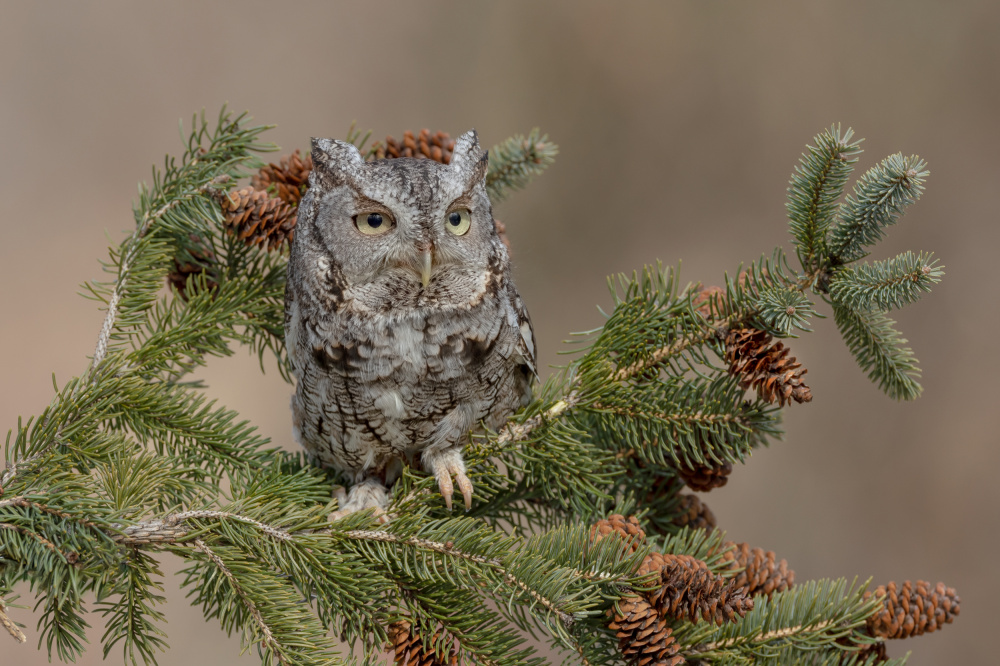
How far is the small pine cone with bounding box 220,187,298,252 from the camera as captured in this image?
0.86 metres

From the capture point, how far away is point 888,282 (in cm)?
66

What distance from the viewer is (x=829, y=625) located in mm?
693

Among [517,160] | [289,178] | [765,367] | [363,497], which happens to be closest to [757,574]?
[765,367]

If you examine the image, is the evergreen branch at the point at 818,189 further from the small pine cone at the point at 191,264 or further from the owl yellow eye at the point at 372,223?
the small pine cone at the point at 191,264

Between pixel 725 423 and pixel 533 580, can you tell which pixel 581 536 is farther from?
pixel 725 423

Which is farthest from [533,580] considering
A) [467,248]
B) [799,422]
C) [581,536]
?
[799,422]

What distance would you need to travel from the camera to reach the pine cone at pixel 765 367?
2.31 ft

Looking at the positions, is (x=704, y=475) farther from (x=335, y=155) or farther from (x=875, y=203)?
(x=335, y=155)

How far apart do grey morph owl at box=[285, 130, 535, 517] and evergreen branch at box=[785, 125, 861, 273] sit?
319mm

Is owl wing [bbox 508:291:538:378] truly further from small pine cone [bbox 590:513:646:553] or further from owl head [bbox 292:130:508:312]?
small pine cone [bbox 590:513:646:553]

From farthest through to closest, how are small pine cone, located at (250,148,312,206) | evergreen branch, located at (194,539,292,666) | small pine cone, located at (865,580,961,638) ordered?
small pine cone, located at (250,148,312,206), small pine cone, located at (865,580,961,638), evergreen branch, located at (194,539,292,666)

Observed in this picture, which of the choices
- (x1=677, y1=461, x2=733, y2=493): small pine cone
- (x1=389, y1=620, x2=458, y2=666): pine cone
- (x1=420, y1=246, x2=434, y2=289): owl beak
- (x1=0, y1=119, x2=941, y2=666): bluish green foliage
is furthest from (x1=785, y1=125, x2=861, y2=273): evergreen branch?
(x1=389, y1=620, x2=458, y2=666): pine cone

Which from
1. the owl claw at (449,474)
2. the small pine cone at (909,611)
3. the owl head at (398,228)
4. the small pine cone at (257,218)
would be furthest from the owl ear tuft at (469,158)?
the small pine cone at (909,611)

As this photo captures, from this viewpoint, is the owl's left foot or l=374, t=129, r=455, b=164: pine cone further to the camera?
l=374, t=129, r=455, b=164: pine cone
